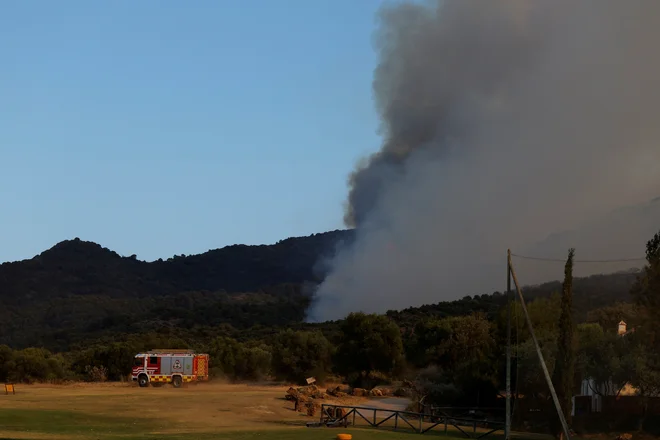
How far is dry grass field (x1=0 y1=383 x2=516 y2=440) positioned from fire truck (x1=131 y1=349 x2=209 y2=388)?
8.53 m

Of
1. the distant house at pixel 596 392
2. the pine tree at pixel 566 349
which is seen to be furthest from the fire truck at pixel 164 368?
the pine tree at pixel 566 349

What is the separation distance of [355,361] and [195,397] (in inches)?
943

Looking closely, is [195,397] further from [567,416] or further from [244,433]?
[567,416]

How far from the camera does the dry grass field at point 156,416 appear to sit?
1688 inches

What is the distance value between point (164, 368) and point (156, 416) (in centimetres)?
3349

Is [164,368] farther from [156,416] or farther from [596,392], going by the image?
[596,392]

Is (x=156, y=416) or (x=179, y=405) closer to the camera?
(x=156, y=416)

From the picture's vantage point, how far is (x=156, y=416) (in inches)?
2130

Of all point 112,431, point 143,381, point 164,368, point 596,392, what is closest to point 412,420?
point 596,392

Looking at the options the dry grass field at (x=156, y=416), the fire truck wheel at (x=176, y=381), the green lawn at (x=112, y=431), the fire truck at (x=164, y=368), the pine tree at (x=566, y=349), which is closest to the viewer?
the green lawn at (x=112, y=431)

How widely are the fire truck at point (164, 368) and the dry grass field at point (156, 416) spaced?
8.53 metres

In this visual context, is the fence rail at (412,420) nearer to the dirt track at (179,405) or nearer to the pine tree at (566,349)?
the dirt track at (179,405)

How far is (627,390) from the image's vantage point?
53.1 m

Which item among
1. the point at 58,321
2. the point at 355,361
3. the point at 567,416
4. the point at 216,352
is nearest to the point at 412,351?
the point at 355,361
